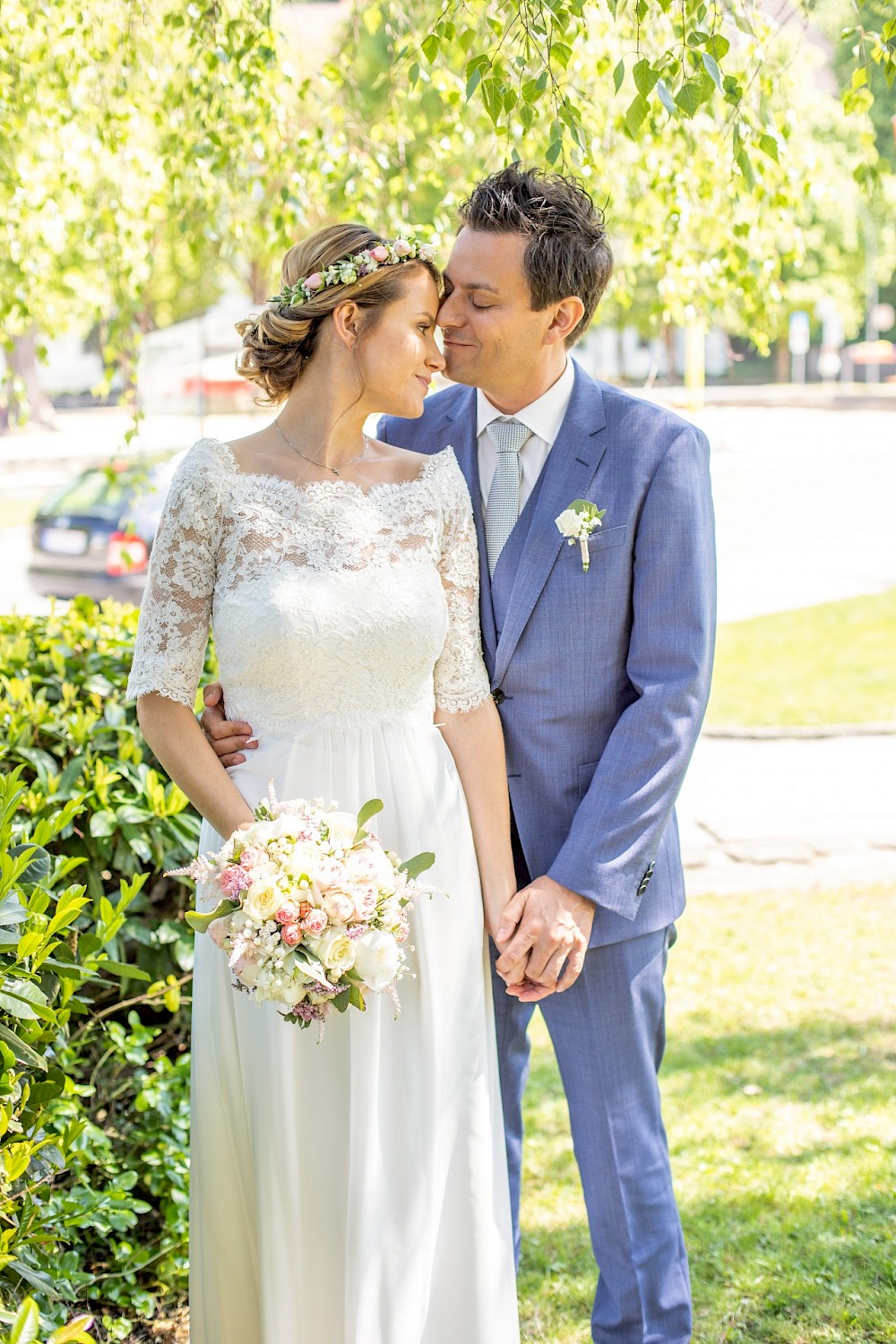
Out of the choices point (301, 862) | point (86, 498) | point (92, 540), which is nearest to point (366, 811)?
point (301, 862)

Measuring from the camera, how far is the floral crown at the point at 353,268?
251cm

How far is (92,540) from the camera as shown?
1204 centimetres

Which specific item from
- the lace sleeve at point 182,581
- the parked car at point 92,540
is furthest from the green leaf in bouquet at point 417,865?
the parked car at point 92,540

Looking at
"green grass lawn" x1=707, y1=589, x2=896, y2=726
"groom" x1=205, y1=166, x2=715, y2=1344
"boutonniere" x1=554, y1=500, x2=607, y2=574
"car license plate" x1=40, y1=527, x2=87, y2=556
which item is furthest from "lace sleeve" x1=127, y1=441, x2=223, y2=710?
"car license plate" x1=40, y1=527, x2=87, y2=556

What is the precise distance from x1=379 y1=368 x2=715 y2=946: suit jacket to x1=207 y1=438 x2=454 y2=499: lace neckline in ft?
0.81

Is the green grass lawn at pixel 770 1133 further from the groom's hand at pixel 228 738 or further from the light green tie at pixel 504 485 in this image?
the light green tie at pixel 504 485

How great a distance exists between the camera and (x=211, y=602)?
100 inches

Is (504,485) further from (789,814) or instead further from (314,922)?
(789,814)

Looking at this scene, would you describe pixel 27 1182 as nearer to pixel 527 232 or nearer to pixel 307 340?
pixel 307 340

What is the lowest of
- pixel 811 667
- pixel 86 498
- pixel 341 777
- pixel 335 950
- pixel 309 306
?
pixel 811 667

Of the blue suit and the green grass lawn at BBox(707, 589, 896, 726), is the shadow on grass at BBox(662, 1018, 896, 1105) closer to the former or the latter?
the blue suit

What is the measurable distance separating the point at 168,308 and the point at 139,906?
31.6 meters

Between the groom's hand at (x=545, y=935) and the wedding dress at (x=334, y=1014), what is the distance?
9 centimetres

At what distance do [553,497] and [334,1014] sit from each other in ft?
3.61
